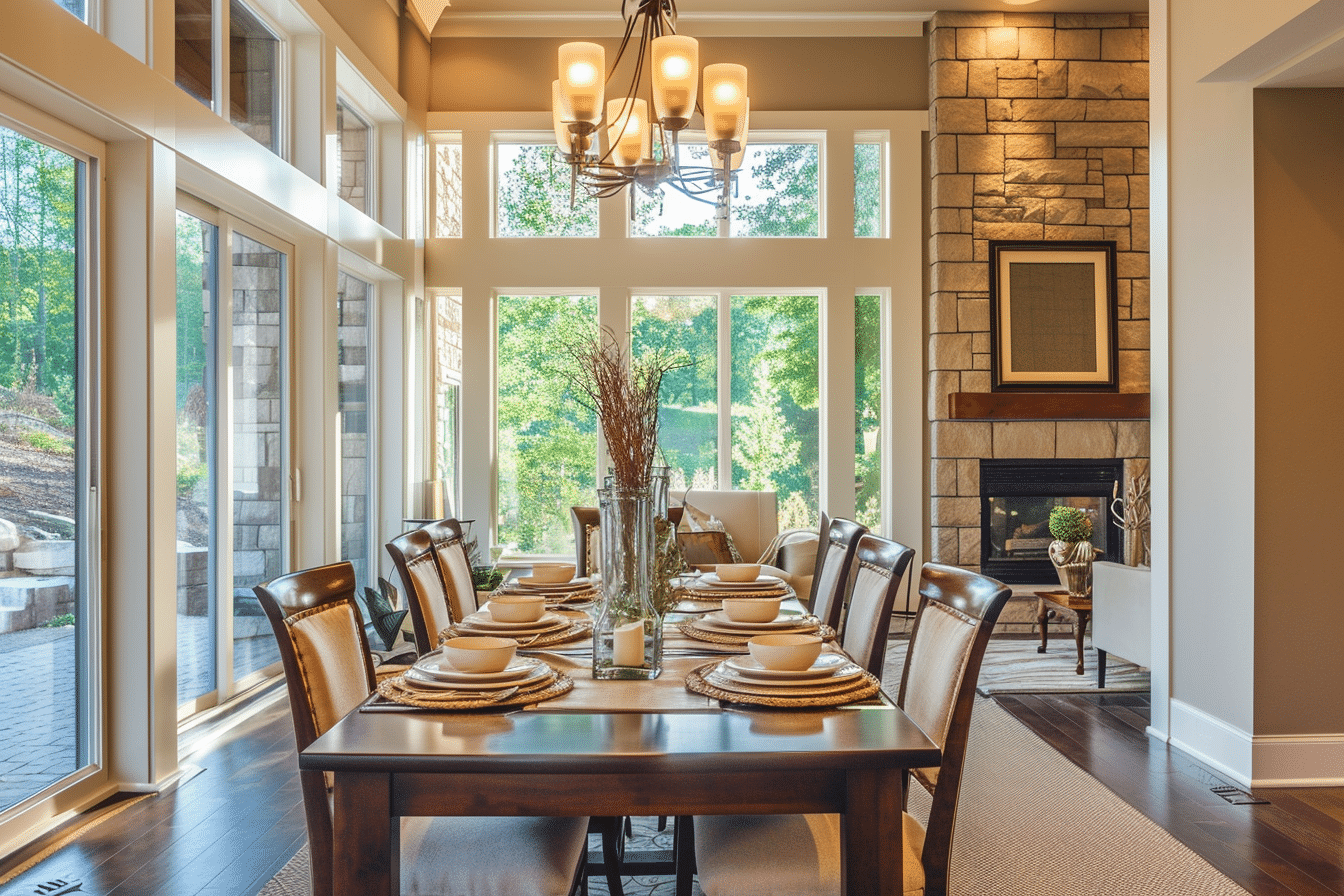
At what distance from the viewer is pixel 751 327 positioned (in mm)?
6133

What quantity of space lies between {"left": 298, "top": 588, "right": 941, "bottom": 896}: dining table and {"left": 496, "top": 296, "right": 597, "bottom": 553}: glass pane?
15.7ft

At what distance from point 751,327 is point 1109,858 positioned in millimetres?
4095

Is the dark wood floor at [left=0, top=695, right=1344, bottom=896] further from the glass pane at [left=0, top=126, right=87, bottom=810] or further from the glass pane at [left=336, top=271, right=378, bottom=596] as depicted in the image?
the glass pane at [left=336, top=271, right=378, bottom=596]

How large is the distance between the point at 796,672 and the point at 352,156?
4594mm

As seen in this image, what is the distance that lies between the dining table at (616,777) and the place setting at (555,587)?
A: 1.23 m

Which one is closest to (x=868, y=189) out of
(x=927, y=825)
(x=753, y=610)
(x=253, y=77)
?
(x=253, y=77)

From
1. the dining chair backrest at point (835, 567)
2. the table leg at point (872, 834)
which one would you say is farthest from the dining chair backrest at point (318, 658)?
the dining chair backrest at point (835, 567)

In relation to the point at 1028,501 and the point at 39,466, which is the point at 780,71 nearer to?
the point at 1028,501

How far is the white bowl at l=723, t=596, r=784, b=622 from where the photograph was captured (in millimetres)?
2104

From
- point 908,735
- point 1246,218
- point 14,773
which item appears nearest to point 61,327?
point 14,773

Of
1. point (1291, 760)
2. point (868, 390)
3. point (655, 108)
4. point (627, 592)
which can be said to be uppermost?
point (655, 108)

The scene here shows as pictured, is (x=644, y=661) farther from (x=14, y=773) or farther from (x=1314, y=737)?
(x=1314, y=737)

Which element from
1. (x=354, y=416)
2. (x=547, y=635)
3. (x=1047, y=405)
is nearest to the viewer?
(x=547, y=635)

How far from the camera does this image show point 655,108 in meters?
2.61
